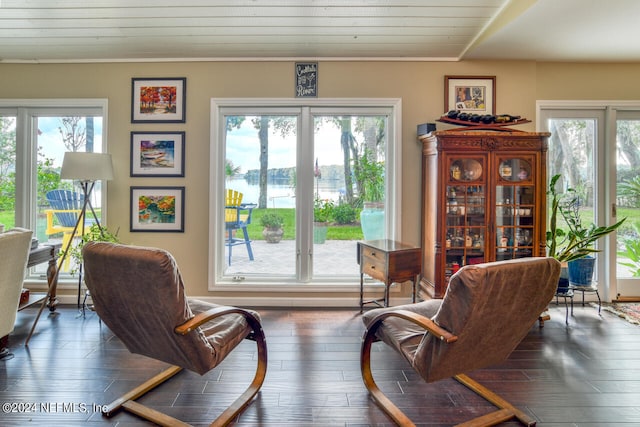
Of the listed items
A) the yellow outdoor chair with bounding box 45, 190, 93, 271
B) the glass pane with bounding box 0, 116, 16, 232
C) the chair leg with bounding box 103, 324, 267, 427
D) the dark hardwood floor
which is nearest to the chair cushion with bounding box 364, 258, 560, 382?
the dark hardwood floor

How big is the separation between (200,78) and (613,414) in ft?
13.5

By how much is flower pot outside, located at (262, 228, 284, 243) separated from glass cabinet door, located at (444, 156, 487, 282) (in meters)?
1.68

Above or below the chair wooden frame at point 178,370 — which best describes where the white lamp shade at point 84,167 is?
above

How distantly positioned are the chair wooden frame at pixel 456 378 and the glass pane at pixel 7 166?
157 inches

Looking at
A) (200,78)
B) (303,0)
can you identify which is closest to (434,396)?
(303,0)

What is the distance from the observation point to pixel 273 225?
3912 mm

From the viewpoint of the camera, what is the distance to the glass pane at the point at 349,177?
385 centimetres

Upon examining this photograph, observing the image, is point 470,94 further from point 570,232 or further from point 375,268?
point 375,268

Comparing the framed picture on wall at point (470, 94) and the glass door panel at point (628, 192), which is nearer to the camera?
the framed picture on wall at point (470, 94)

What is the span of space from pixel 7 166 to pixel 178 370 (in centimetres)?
318

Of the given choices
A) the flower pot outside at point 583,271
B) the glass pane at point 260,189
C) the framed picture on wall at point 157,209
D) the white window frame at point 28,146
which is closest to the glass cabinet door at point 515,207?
the flower pot outside at point 583,271

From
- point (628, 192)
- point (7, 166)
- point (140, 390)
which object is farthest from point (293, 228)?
point (628, 192)

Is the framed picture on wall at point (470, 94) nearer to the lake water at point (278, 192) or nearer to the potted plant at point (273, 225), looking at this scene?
the lake water at point (278, 192)

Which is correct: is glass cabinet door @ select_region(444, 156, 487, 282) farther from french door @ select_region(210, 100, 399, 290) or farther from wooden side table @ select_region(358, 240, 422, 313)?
french door @ select_region(210, 100, 399, 290)
